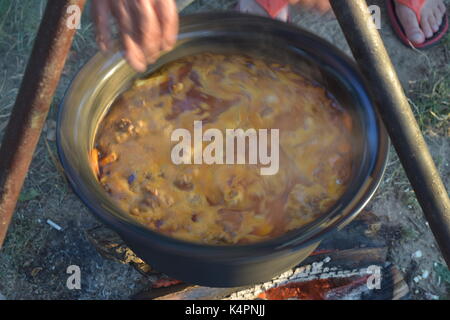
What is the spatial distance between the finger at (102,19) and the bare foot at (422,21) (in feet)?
8.11

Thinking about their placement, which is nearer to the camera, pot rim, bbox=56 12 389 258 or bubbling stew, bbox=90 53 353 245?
pot rim, bbox=56 12 389 258

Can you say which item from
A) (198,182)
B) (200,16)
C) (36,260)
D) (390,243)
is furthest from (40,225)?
(390,243)

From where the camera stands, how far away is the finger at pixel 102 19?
4.23ft

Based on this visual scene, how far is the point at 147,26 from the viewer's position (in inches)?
51.4

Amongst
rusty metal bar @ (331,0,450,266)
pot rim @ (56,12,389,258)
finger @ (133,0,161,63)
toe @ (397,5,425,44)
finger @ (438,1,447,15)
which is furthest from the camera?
finger @ (438,1,447,15)

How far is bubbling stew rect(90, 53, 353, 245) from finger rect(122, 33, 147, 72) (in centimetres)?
44

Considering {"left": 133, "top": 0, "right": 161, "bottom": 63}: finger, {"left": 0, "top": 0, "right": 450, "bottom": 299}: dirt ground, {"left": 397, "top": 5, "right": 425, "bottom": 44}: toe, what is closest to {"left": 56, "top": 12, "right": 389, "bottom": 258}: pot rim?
{"left": 133, "top": 0, "right": 161, "bottom": 63}: finger

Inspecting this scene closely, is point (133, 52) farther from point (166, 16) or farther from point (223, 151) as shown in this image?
point (223, 151)

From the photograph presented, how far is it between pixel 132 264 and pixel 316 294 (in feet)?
2.87

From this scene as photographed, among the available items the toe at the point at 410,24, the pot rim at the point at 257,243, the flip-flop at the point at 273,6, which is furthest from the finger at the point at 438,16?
the pot rim at the point at 257,243

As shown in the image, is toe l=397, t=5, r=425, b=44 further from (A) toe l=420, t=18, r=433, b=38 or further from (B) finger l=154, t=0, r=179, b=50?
(B) finger l=154, t=0, r=179, b=50

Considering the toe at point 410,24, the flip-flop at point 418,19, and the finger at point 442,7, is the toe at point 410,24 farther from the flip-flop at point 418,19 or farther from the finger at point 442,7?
the finger at point 442,7

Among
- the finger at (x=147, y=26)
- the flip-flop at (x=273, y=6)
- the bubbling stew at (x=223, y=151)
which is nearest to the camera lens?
the finger at (x=147, y=26)

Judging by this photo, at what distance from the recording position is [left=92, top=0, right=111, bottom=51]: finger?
129cm
